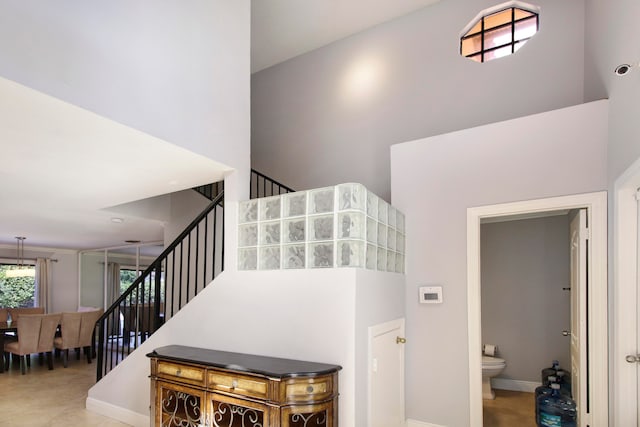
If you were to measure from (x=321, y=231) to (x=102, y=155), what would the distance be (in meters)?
1.78

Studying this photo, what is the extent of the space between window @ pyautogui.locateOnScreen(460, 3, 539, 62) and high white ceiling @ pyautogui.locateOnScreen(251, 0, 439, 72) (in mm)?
664

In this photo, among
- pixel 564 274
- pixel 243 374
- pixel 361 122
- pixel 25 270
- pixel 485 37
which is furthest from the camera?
pixel 25 270

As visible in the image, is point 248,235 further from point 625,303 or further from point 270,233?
point 625,303

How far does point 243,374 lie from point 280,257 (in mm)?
903

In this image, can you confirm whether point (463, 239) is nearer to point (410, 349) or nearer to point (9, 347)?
point (410, 349)

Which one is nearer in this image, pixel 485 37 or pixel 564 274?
pixel 485 37

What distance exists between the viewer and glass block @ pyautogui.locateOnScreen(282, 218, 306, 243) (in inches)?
123

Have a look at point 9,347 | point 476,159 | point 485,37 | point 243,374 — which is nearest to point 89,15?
point 243,374

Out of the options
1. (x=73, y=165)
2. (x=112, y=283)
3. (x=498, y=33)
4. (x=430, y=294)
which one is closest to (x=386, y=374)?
(x=430, y=294)

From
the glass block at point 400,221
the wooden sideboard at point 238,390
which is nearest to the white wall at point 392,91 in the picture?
the glass block at point 400,221

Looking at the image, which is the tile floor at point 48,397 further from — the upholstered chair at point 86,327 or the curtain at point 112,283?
the curtain at point 112,283

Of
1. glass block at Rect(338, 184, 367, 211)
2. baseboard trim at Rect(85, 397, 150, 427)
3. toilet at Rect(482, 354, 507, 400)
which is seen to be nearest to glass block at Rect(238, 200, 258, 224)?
glass block at Rect(338, 184, 367, 211)

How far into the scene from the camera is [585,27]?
3906 mm

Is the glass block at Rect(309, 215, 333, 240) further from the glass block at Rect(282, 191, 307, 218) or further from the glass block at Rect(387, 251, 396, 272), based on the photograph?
the glass block at Rect(387, 251, 396, 272)
